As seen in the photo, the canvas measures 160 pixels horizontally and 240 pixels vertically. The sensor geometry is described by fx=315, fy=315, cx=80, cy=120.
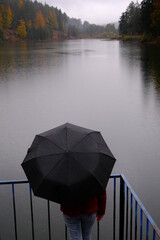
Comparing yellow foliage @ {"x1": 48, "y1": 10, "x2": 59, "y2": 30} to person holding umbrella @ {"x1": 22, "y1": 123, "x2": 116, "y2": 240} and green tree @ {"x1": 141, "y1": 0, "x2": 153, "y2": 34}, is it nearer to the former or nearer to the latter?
green tree @ {"x1": 141, "y1": 0, "x2": 153, "y2": 34}

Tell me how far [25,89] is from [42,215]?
13251mm

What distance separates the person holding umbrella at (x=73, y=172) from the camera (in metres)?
Answer: 2.78

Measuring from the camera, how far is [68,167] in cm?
278

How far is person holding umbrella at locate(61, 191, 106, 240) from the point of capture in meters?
2.95

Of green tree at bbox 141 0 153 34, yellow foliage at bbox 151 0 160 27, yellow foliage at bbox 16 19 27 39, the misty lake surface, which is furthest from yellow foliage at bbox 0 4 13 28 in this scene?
the misty lake surface

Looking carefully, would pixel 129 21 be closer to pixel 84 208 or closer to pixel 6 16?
pixel 6 16

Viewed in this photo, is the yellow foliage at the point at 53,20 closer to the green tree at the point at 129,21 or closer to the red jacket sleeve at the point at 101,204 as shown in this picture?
the green tree at the point at 129,21

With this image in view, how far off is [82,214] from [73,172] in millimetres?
499

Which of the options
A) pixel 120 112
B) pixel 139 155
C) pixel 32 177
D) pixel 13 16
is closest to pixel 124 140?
pixel 139 155

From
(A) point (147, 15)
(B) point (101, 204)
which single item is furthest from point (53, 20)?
(B) point (101, 204)

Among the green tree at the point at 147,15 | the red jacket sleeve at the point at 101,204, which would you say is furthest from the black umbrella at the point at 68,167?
the green tree at the point at 147,15

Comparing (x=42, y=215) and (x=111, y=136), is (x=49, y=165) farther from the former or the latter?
(x=111, y=136)

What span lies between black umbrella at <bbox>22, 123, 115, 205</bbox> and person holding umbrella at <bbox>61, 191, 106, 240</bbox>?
0.16m

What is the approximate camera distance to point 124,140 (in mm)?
9578
